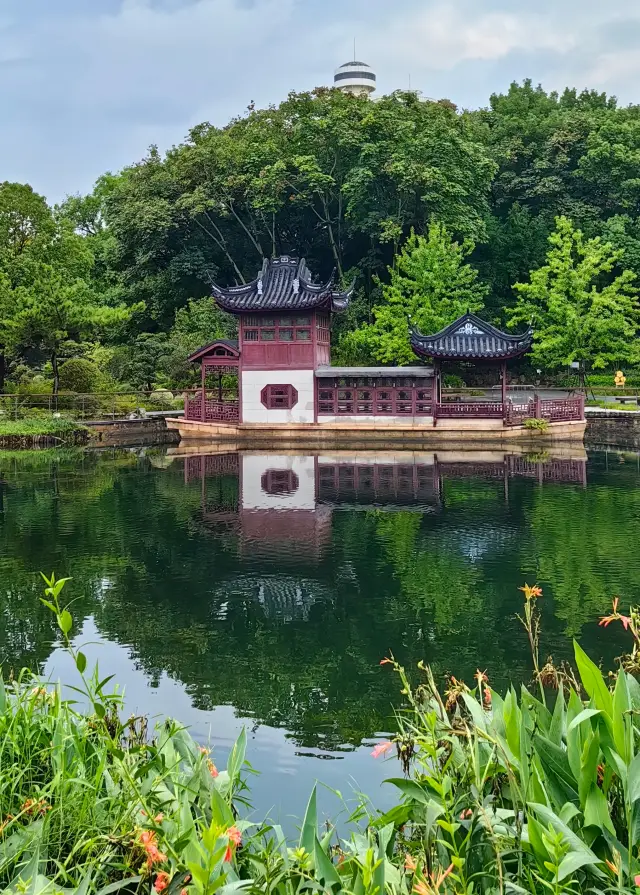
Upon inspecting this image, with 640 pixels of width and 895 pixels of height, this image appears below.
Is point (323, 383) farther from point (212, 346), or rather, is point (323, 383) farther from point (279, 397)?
point (212, 346)

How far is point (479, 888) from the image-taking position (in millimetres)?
3066

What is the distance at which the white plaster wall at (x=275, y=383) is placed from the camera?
2897cm

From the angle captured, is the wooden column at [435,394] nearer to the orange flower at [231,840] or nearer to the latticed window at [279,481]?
the latticed window at [279,481]

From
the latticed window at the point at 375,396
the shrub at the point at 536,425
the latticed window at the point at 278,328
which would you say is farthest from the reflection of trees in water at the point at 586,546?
the latticed window at the point at 278,328

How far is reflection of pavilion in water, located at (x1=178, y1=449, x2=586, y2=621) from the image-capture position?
10438 mm

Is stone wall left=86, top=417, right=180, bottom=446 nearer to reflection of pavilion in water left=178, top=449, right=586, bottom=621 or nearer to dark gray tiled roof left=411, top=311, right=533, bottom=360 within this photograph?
reflection of pavilion in water left=178, top=449, right=586, bottom=621

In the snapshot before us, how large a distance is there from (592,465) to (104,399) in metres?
18.6

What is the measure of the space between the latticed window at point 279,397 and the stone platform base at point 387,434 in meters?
0.71

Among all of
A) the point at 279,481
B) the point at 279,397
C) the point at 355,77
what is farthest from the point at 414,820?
the point at 355,77

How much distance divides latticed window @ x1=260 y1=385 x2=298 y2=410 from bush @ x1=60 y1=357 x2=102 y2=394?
7256 millimetres

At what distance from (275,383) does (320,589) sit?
19508mm

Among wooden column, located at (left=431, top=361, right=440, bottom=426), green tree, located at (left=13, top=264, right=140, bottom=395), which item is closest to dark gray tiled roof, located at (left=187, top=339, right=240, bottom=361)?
green tree, located at (left=13, top=264, right=140, bottom=395)

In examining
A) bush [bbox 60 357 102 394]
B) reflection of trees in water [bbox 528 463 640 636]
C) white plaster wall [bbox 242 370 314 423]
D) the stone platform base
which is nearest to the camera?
reflection of trees in water [bbox 528 463 640 636]

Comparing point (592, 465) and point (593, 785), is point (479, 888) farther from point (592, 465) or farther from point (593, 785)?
point (592, 465)
